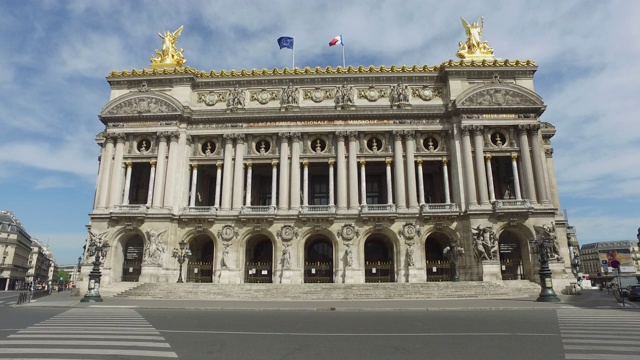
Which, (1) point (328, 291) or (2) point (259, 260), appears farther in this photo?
(2) point (259, 260)

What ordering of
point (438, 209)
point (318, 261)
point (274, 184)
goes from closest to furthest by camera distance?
point (438, 209), point (274, 184), point (318, 261)

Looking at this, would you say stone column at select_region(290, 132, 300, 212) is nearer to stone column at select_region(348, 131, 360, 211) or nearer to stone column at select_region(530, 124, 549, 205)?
stone column at select_region(348, 131, 360, 211)

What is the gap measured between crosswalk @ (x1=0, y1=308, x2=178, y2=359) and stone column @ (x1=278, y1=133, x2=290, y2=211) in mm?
25471

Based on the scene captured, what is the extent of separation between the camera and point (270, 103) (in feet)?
139

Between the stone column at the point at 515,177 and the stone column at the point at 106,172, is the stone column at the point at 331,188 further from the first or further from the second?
the stone column at the point at 106,172

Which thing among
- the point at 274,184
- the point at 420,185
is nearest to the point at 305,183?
the point at 274,184

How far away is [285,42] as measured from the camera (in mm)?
43156

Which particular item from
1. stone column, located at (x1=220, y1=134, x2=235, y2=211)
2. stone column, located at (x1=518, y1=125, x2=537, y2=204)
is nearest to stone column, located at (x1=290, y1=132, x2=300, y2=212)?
stone column, located at (x1=220, y1=134, x2=235, y2=211)

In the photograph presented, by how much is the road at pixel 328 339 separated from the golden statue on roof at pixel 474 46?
3284cm

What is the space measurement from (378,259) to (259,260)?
39.0 ft

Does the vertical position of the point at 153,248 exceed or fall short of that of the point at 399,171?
it falls short

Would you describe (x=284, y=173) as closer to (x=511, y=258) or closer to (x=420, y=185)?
(x=420, y=185)

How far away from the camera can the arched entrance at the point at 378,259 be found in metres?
38.2


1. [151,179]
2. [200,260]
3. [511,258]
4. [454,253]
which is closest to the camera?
[454,253]
